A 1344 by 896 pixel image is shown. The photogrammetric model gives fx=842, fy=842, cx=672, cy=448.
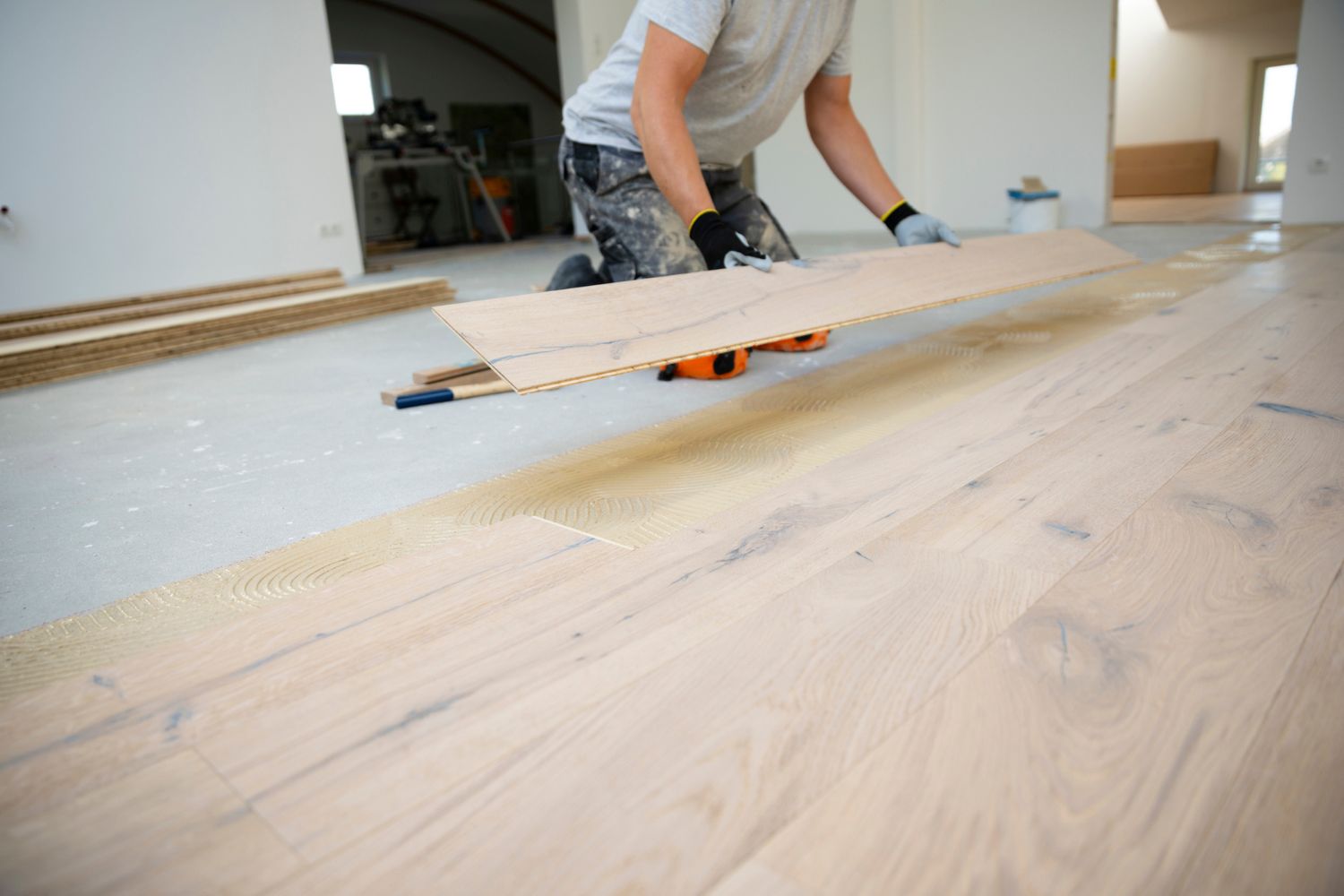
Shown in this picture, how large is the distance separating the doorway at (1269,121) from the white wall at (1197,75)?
0.10 metres

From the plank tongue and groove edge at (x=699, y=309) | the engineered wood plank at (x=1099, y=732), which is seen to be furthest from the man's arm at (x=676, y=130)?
the engineered wood plank at (x=1099, y=732)

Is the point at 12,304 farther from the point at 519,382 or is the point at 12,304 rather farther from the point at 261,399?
the point at 519,382

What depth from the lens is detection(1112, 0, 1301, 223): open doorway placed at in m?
9.12

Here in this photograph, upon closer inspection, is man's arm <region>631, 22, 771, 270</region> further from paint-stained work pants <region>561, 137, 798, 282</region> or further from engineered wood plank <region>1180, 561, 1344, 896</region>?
engineered wood plank <region>1180, 561, 1344, 896</region>

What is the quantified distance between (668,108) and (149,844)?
5.32 ft

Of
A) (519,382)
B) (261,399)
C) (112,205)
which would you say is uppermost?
(112,205)

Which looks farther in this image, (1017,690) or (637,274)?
(637,274)

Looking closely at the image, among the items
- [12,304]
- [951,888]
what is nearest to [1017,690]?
[951,888]

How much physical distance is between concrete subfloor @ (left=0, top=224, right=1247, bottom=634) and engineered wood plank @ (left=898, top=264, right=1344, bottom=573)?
81 centimetres

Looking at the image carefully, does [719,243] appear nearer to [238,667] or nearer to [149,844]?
[238,667]

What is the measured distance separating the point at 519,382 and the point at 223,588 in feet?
1.54

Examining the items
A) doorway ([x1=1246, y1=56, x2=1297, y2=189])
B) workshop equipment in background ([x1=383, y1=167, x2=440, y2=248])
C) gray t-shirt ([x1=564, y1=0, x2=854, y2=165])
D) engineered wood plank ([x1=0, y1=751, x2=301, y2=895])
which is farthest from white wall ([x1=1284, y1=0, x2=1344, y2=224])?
workshop equipment in background ([x1=383, y1=167, x2=440, y2=248])

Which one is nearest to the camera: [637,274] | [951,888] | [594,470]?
[951,888]

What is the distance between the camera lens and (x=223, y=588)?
1.10 meters
